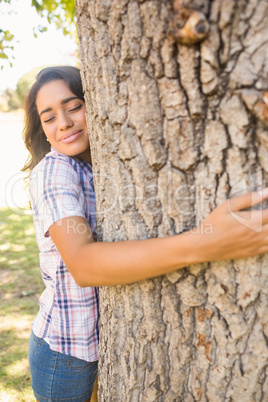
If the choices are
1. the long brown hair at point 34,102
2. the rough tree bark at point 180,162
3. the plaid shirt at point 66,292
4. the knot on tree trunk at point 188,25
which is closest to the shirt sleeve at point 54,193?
the plaid shirt at point 66,292

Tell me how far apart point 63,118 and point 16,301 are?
3.19 meters

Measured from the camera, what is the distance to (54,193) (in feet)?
4.94

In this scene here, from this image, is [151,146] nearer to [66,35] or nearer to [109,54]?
[109,54]

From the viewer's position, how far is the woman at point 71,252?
1231 mm

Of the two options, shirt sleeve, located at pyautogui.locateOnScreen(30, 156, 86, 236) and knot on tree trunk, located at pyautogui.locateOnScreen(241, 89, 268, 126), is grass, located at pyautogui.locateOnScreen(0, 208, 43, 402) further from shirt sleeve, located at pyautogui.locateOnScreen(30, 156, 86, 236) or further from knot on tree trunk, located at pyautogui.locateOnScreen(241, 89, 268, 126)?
knot on tree trunk, located at pyautogui.locateOnScreen(241, 89, 268, 126)

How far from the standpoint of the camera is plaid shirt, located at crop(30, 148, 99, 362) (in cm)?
161

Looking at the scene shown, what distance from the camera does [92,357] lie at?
1.77m

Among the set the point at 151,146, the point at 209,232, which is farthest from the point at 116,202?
the point at 209,232

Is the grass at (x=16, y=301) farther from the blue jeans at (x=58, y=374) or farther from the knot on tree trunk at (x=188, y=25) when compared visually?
the knot on tree trunk at (x=188, y=25)

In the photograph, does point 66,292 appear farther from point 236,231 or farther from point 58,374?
point 236,231

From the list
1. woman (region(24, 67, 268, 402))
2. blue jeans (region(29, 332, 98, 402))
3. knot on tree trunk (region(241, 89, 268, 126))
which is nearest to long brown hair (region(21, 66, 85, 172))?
woman (region(24, 67, 268, 402))

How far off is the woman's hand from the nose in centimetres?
91

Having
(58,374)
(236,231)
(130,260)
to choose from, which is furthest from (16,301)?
(236,231)

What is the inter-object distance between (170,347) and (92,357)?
21.5 inches
